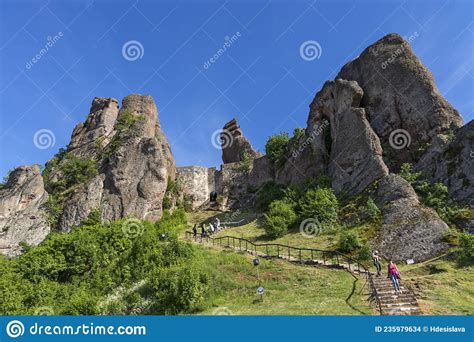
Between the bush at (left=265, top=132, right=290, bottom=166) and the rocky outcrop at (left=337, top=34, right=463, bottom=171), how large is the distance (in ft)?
38.6

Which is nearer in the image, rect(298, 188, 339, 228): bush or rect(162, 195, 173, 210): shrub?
rect(298, 188, 339, 228): bush

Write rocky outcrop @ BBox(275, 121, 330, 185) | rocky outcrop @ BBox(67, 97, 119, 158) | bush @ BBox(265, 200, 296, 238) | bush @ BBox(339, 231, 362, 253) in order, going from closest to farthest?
bush @ BBox(339, 231, 362, 253) < bush @ BBox(265, 200, 296, 238) < rocky outcrop @ BBox(275, 121, 330, 185) < rocky outcrop @ BBox(67, 97, 119, 158)

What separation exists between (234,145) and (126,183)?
78.9ft

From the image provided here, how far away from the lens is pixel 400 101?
38.8 m

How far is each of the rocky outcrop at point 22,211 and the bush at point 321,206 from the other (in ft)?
81.2

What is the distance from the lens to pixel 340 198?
3519 centimetres

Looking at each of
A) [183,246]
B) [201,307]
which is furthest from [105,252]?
[201,307]

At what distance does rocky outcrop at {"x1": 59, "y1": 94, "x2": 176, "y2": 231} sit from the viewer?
3994 cm

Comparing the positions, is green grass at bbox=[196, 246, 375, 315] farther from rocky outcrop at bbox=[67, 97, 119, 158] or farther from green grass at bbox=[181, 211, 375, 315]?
rocky outcrop at bbox=[67, 97, 119, 158]

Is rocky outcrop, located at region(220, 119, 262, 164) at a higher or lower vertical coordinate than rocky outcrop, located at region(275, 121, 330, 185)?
higher

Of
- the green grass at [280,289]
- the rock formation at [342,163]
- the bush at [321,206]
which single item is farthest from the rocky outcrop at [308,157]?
the green grass at [280,289]

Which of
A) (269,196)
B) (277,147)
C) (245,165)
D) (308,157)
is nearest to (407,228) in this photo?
(308,157)

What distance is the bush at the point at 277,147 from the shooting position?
49.3m

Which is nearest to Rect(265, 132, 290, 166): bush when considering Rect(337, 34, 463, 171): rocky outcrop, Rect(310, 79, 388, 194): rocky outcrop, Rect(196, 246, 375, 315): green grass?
Rect(310, 79, 388, 194): rocky outcrop
